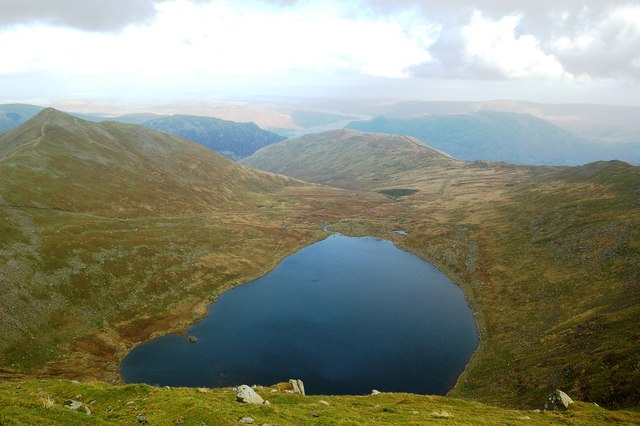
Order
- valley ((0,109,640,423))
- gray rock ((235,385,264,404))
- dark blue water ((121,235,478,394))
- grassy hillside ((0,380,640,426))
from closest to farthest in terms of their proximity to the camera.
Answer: grassy hillside ((0,380,640,426)) < gray rock ((235,385,264,404)) < valley ((0,109,640,423)) < dark blue water ((121,235,478,394))

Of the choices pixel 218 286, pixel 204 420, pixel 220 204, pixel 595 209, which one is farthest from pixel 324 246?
pixel 204 420

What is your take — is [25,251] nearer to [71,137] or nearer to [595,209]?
[71,137]

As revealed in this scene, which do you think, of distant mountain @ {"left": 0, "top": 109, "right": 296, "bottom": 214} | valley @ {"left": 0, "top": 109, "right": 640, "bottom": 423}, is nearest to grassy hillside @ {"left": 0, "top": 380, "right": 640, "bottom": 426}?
valley @ {"left": 0, "top": 109, "right": 640, "bottom": 423}

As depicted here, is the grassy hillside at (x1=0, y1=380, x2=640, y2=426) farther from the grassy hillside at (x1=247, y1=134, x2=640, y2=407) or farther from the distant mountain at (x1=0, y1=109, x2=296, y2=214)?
the distant mountain at (x1=0, y1=109, x2=296, y2=214)

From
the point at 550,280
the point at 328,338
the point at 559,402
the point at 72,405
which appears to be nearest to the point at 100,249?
the point at 328,338

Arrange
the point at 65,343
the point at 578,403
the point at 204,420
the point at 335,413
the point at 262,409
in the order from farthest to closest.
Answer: the point at 65,343 < the point at 578,403 < the point at 335,413 < the point at 262,409 < the point at 204,420
